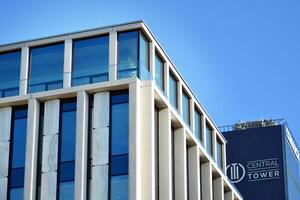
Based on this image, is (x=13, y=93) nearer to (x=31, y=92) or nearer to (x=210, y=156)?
(x=31, y=92)

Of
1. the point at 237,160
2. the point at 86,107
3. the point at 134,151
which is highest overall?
the point at 237,160

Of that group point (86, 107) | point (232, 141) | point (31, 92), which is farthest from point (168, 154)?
point (232, 141)

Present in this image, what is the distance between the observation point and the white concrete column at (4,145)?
51.3 metres

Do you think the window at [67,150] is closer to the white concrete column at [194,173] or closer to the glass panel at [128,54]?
the glass panel at [128,54]

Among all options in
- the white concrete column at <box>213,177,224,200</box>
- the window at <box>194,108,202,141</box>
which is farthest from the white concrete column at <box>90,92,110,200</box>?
the white concrete column at <box>213,177,224,200</box>

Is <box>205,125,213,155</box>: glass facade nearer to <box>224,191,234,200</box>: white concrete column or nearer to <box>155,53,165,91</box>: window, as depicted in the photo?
<box>224,191,234,200</box>: white concrete column

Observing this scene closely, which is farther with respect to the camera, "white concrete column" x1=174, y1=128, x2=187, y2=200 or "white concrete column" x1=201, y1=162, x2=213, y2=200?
"white concrete column" x1=201, y1=162, x2=213, y2=200

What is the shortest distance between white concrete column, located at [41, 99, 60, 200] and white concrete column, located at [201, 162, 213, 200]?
14.6m

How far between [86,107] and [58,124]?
6.87ft

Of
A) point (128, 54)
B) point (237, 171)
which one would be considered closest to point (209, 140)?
point (128, 54)

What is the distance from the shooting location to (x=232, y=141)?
132 metres

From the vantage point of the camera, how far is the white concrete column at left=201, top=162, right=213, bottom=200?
6166 cm

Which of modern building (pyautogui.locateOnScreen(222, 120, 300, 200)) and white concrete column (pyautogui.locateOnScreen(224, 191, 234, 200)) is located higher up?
modern building (pyautogui.locateOnScreen(222, 120, 300, 200))

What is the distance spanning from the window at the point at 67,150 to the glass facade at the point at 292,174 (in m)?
84.9
